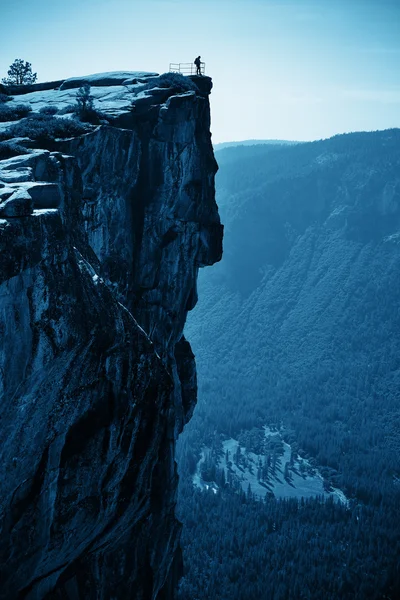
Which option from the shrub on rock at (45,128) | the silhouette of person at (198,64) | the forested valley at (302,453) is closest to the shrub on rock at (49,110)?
the shrub on rock at (45,128)

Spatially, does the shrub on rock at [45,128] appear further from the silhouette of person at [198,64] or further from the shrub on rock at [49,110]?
the silhouette of person at [198,64]

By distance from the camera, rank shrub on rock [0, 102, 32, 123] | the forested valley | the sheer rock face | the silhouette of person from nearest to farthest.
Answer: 1. the sheer rock face
2. shrub on rock [0, 102, 32, 123]
3. the silhouette of person
4. the forested valley

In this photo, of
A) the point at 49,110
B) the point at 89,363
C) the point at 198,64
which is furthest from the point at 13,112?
the point at 89,363

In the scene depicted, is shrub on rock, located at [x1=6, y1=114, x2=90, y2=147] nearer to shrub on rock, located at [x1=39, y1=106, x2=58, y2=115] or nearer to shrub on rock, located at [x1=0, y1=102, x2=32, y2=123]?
shrub on rock, located at [x1=0, y1=102, x2=32, y2=123]

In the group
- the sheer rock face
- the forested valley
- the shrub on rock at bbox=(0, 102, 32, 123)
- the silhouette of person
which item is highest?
the silhouette of person

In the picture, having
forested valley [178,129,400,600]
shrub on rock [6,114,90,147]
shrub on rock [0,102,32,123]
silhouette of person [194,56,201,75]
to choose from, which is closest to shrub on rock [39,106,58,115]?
shrub on rock [0,102,32,123]

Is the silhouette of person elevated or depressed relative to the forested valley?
elevated

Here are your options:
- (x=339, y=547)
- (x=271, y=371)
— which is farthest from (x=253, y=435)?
(x=339, y=547)

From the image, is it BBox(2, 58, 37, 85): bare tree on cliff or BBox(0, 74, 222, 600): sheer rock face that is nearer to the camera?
BBox(0, 74, 222, 600): sheer rock face
